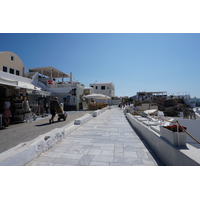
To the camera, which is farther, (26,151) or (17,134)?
(17,134)

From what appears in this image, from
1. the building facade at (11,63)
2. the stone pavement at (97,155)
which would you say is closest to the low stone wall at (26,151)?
the stone pavement at (97,155)

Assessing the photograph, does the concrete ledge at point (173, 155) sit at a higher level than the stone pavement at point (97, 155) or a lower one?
higher

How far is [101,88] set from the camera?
141 feet

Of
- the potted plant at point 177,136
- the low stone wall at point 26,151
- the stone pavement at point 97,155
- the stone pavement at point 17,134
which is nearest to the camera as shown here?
the low stone wall at point 26,151

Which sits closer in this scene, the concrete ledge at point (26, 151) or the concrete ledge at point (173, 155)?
the concrete ledge at point (173, 155)

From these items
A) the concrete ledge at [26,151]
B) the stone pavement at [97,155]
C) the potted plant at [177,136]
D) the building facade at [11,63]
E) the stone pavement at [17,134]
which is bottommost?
the stone pavement at [97,155]

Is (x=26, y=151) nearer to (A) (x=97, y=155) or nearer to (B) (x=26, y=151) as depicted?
(B) (x=26, y=151)

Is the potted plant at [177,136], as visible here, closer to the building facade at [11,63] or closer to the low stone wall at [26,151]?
the low stone wall at [26,151]

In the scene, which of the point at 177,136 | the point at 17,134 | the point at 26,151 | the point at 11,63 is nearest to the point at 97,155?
the point at 26,151

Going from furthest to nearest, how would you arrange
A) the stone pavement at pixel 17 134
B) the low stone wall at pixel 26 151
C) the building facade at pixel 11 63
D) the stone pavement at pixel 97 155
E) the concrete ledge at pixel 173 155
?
the building facade at pixel 11 63 < the stone pavement at pixel 17 134 < the stone pavement at pixel 97 155 < the low stone wall at pixel 26 151 < the concrete ledge at pixel 173 155

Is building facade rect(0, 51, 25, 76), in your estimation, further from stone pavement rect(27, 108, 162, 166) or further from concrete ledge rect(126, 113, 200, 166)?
concrete ledge rect(126, 113, 200, 166)

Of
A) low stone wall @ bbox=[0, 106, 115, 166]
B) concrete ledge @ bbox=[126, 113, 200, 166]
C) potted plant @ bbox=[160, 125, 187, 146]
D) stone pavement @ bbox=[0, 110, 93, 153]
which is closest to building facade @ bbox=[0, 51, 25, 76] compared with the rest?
stone pavement @ bbox=[0, 110, 93, 153]
